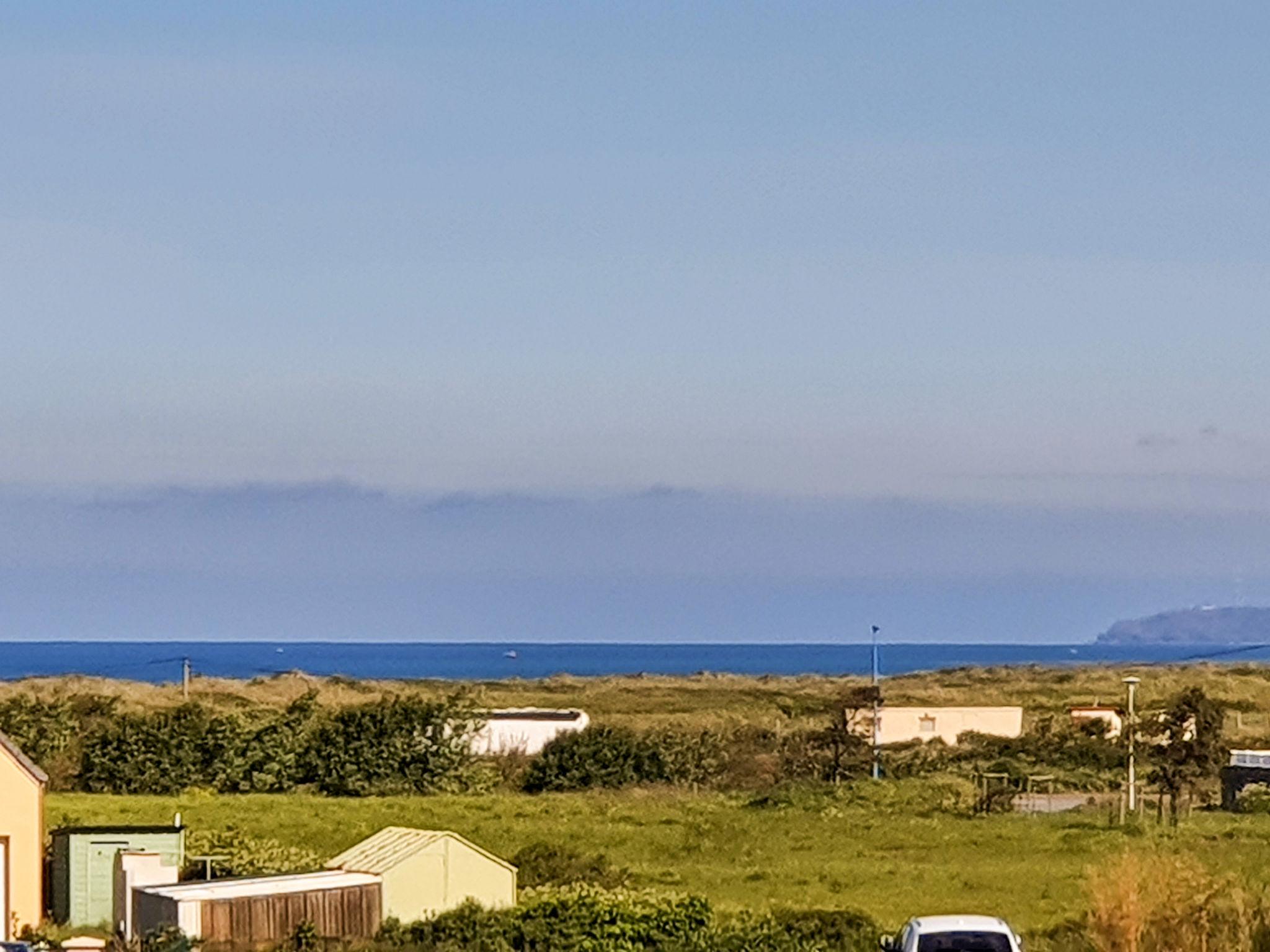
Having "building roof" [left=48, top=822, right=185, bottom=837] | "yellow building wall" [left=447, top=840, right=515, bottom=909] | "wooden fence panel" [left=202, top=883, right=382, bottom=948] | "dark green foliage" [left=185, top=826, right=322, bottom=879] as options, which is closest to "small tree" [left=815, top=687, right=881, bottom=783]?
"dark green foliage" [left=185, top=826, right=322, bottom=879]

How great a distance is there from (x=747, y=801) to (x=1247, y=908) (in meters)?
31.5

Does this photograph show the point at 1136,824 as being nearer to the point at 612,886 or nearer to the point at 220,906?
the point at 612,886

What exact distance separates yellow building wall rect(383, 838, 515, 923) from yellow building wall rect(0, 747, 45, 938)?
16.7ft

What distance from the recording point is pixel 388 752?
58625 mm

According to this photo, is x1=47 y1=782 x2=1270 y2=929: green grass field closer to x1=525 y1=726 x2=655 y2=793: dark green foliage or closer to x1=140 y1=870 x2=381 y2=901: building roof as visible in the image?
x1=525 y1=726 x2=655 y2=793: dark green foliage

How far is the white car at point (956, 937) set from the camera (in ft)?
71.4

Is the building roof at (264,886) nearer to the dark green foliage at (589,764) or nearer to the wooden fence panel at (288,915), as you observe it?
the wooden fence panel at (288,915)

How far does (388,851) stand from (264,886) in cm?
320

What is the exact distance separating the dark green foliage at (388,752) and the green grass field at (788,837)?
261 cm

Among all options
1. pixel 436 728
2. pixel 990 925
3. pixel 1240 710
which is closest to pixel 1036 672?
pixel 1240 710

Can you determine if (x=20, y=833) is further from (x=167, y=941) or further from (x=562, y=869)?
(x=562, y=869)

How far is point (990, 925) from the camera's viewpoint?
22.2 m

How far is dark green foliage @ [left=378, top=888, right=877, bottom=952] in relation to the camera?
25.4 m

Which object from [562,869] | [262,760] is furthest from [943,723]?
[562,869]
